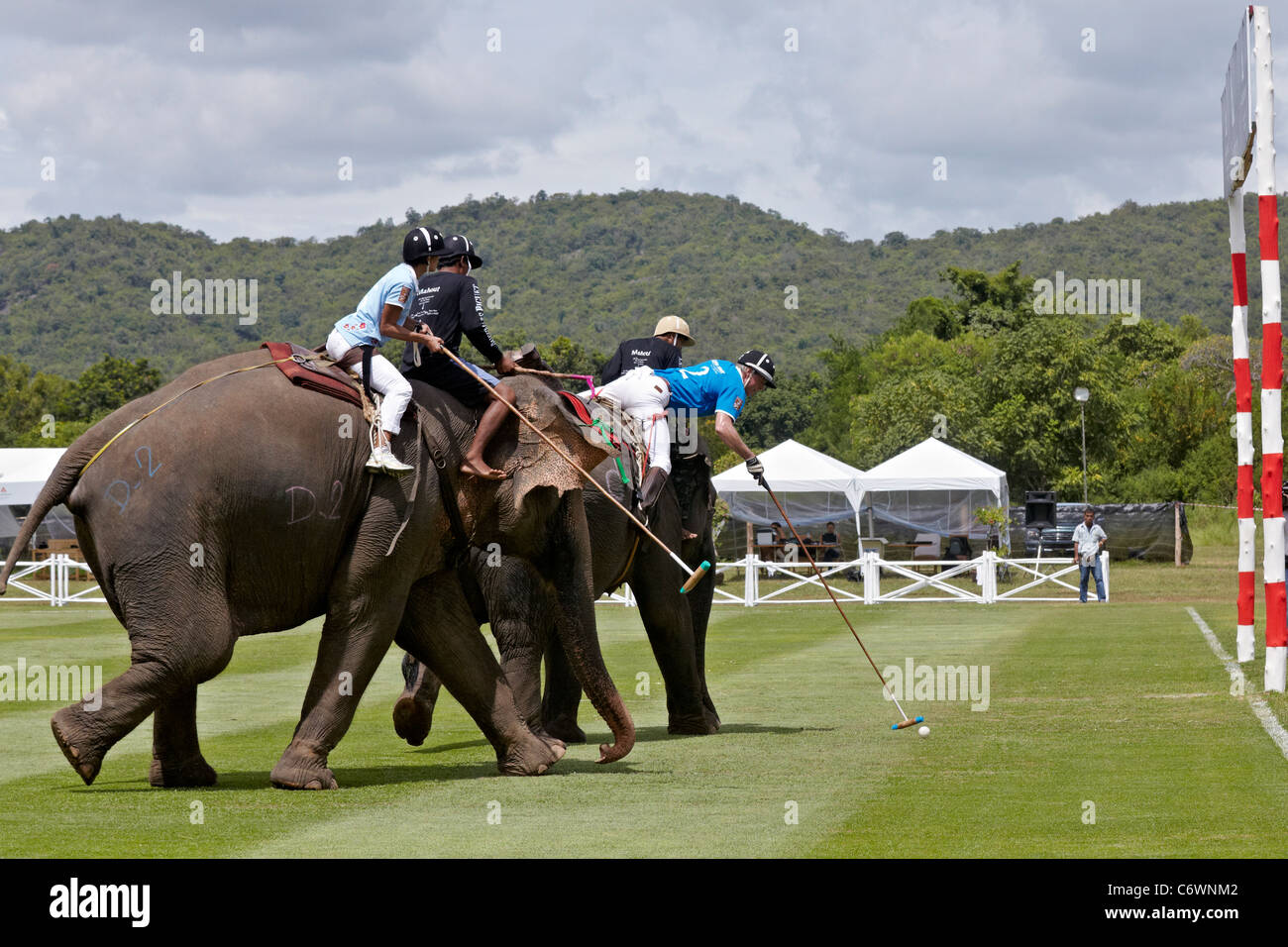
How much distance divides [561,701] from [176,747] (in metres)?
4.24

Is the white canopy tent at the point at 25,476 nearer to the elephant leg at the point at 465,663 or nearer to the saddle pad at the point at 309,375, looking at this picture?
the elephant leg at the point at 465,663

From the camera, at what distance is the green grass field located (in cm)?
891

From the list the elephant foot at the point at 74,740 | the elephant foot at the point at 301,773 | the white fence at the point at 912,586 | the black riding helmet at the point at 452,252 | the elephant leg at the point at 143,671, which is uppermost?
the black riding helmet at the point at 452,252

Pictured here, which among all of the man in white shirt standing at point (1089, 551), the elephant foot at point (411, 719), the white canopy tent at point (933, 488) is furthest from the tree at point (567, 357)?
the elephant foot at point (411, 719)

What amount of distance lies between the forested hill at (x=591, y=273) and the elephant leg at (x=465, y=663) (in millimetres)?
104425

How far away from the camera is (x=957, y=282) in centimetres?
9812

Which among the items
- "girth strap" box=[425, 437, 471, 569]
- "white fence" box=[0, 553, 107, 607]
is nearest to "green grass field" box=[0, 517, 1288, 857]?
"girth strap" box=[425, 437, 471, 569]

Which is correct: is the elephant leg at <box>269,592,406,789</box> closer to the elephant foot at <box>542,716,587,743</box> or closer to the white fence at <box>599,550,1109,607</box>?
the elephant foot at <box>542,716,587,743</box>

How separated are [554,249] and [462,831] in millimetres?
172466

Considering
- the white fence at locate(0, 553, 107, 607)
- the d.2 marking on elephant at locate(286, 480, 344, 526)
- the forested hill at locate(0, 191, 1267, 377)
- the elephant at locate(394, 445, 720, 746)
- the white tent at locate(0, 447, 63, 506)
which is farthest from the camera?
the forested hill at locate(0, 191, 1267, 377)

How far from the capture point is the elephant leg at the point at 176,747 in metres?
11.6

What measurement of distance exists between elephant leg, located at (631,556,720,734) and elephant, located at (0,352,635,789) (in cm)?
A: 173

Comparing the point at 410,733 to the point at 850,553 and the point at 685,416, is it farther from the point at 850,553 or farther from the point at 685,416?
the point at 850,553
